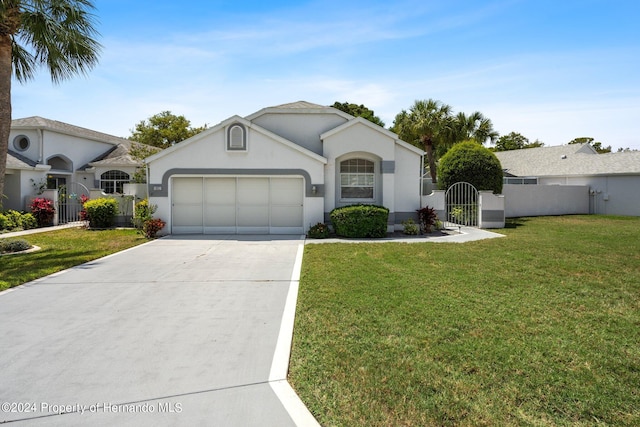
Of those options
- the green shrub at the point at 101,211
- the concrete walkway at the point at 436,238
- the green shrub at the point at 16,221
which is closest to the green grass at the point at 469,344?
the concrete walkway at the point at 436,238

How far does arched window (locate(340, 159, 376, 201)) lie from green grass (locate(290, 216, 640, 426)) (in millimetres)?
7656

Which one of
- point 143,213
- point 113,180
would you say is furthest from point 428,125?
point 113,180

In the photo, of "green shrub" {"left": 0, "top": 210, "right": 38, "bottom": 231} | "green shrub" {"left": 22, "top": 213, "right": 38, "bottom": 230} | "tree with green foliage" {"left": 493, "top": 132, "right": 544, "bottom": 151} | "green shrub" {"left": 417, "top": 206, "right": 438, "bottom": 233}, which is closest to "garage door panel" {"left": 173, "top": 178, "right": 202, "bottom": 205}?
"green shrub" {"left": 0, "top": 210, "right": 38, "bottom": 231}

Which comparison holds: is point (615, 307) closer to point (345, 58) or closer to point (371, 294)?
point (371, 294)

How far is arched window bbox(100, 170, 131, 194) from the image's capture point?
80.6 ft

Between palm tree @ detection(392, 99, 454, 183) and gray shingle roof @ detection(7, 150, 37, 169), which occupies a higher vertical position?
palm tree @ detection(392, 99, 454, 183)

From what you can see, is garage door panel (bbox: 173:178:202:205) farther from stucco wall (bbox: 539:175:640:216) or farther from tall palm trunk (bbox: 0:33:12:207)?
stucco wall (bbox: 539:175:640:216)

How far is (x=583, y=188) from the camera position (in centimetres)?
2600

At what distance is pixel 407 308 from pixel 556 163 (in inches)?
1147

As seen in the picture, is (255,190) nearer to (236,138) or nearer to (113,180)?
(236,138)

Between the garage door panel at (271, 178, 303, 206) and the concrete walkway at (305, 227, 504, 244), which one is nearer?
the concrete walkway at (305, 227, 504, 244)

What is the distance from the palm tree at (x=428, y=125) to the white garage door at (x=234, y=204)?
46.9 ft

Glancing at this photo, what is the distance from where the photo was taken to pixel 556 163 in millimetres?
29484

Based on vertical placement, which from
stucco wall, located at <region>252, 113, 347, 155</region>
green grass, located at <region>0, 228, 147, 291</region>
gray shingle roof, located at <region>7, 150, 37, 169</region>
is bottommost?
green grass, located at <region>0, 228, 147, 291</region>
